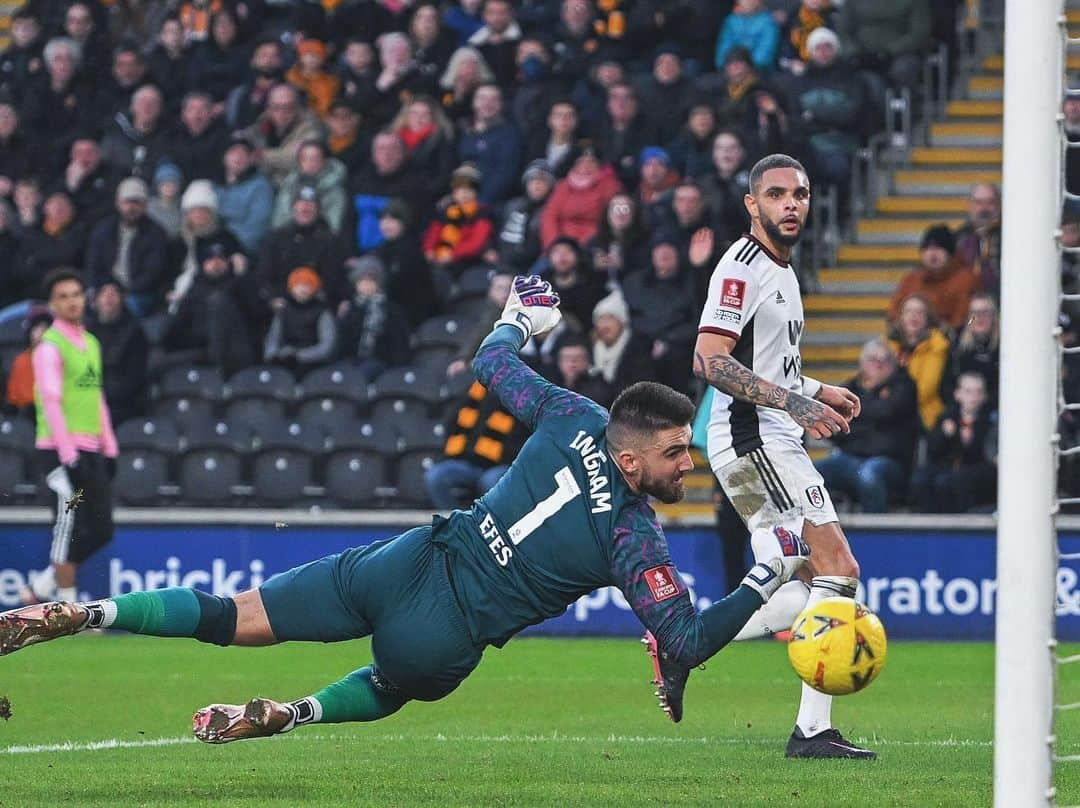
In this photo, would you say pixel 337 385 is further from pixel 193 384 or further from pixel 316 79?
pixel 316 79

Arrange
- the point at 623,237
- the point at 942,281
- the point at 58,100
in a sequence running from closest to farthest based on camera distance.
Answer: the point at 942,281 → the point at 623,237 → the point at 58,100

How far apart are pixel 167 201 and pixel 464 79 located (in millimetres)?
3087

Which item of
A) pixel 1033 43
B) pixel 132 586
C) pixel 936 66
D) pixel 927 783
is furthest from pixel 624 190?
pixel 1033 43

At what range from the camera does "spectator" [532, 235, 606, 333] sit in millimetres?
16344

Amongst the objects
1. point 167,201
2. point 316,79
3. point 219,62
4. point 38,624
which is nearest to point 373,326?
point 167,201

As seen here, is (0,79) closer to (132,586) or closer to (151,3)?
(151,3)

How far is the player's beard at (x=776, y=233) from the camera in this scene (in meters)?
8.73

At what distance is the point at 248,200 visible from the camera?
19.5 metres

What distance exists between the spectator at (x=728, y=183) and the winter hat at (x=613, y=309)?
3.71 ft

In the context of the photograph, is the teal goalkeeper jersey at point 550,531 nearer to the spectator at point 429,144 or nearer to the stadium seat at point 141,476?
the stadium seat at point 141,476

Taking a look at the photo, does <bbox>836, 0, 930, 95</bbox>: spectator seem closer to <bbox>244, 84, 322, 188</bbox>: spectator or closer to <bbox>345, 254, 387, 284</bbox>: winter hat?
<bbox>345, 254, 387, 284</bbox>: winter hat

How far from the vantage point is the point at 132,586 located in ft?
52.9

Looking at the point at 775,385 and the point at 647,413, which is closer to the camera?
the point at 647,413

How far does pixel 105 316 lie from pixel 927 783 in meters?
11.6
